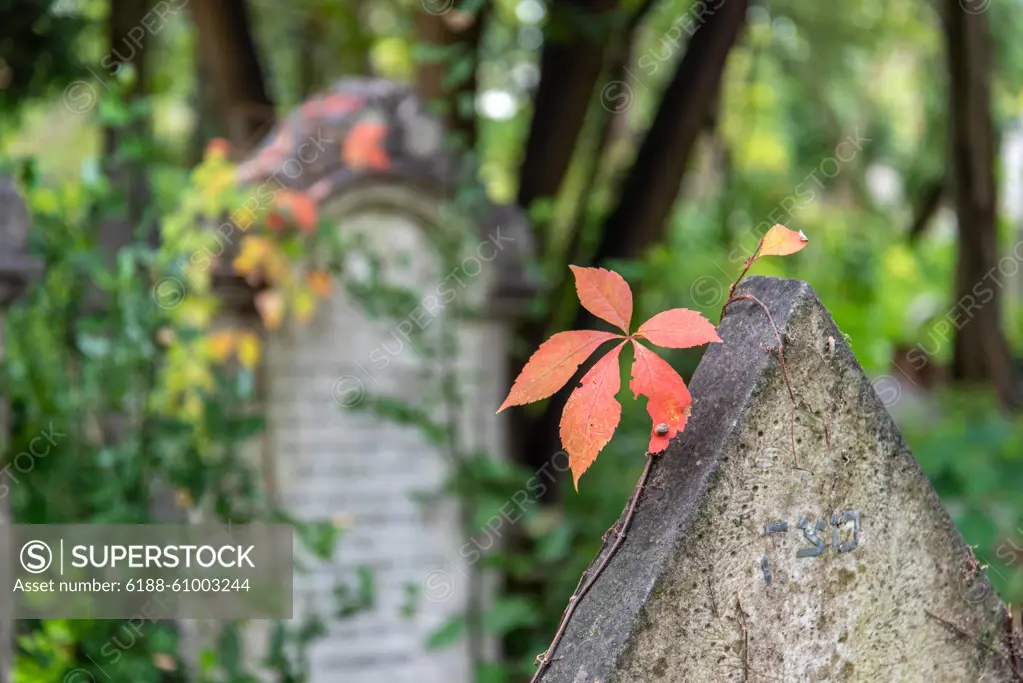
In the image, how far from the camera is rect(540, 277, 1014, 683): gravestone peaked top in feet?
3.75

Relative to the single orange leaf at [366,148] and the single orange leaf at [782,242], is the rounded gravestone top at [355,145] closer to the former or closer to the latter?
the single orange leaf at [366,148]

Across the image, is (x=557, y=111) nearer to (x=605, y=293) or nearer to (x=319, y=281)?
(x=319, y=281)

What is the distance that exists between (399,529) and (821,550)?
2.77 metres

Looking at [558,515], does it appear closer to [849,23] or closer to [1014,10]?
[849,23]

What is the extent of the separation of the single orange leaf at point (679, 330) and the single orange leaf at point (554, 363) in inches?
2.0

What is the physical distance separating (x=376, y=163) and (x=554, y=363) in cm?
250

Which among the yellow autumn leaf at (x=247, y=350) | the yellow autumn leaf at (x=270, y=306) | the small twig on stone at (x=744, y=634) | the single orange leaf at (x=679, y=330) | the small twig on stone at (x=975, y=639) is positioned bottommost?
the small twig on stone at (x=975, y=639)

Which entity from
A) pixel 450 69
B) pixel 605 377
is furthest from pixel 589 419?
pixel 450 69

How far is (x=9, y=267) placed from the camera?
2584 mm

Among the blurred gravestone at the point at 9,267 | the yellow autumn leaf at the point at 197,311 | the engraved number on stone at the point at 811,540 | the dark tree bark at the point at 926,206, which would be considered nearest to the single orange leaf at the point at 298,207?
the yellow autumn leaf at the point at 197,311

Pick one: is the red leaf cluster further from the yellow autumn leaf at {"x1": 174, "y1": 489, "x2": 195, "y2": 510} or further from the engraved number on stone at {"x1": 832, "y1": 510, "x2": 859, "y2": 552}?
the yellow autumn leaf at {"x1": 174, "y1": 489, "x2": 195, "y2": 510}

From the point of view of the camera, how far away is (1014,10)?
845 cm

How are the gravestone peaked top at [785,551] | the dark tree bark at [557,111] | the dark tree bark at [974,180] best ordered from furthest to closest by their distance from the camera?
the dark tree bark at [974,180], the dark tree bark at [557,111], the gravestone peaked top at [785,551]

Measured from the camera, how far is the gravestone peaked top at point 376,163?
3555 millimetres
